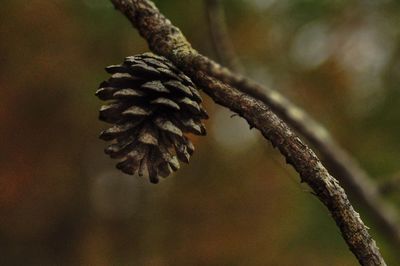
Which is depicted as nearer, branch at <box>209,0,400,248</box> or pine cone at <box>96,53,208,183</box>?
branch at <box>209,0,400,248</box>

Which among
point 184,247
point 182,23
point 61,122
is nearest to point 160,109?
point 182,23

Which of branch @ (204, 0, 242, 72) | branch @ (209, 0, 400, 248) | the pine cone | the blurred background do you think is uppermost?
the blurred background

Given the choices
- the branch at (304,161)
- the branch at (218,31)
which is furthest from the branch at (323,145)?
the branch at (218,31)

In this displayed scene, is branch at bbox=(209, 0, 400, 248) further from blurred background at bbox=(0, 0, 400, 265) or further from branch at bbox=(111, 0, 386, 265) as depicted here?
blurred background at bbox=(0, 0, 400, 265)

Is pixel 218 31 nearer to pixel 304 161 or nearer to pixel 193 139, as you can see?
pixel 304 161

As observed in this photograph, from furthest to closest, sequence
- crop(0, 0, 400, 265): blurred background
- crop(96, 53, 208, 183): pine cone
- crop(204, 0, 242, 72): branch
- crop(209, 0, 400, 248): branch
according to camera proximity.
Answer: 1. crop(0, 0, 400, 265): blurred background
2. crop(204, 0, 242, 72): branch
3. crop(96, 53, 208, 183): pine cone
4. crop(209, 0, 400, 248): branch

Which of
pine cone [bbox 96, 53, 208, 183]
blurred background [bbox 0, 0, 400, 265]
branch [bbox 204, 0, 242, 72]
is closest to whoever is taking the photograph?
pine cone [bbox 96, 53, 208, 183]

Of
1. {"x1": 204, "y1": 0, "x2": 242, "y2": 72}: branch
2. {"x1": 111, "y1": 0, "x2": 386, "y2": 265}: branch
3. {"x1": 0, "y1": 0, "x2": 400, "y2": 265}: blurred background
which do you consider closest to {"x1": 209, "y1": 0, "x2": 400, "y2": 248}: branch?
{"x1": 111, "y1": 0, "x2": 386, "y2": 265}: branch

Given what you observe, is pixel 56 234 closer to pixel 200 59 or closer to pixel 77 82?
pixel 77 82
